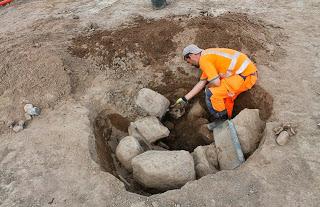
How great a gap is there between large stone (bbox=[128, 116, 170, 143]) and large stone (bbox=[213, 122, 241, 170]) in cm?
77

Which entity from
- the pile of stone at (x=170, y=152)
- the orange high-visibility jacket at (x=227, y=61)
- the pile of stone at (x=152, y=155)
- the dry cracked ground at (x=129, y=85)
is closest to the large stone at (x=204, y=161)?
the pile of stone at (x=170, y=152)

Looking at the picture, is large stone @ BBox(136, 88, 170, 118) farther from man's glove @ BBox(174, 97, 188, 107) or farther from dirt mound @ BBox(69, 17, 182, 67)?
dirt mound @ BBox(69, 17, 182, 67)

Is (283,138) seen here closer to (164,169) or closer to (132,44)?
(164,169)

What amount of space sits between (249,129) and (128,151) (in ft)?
5.40

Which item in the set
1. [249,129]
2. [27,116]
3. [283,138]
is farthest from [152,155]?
[27,116]

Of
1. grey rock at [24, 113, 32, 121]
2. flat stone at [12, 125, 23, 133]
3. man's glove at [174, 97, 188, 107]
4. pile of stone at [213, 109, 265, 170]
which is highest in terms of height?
grey rock at [24, 113, 32, 121]

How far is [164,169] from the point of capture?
455cm

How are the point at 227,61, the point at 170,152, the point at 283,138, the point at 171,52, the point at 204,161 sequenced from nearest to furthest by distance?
the point at 283,138 → the point at 170,152 → the point at 204,161 → the point at 227,61 → the point at 171,52

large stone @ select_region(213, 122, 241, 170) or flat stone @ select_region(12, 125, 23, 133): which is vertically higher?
flat stone @ select_region(12, 125, 23, 133)

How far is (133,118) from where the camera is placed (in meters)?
5.85

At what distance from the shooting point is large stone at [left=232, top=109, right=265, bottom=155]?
5.05 meters

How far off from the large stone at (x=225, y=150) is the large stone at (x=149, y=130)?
773mm

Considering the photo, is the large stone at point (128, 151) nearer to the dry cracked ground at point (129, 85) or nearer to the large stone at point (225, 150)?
the dry cracked ground at point (129, 85)

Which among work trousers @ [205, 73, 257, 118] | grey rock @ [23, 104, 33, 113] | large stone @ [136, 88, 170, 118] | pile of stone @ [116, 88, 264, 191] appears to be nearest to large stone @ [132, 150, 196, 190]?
pile of stone @ [116, 88, 264, 191]
